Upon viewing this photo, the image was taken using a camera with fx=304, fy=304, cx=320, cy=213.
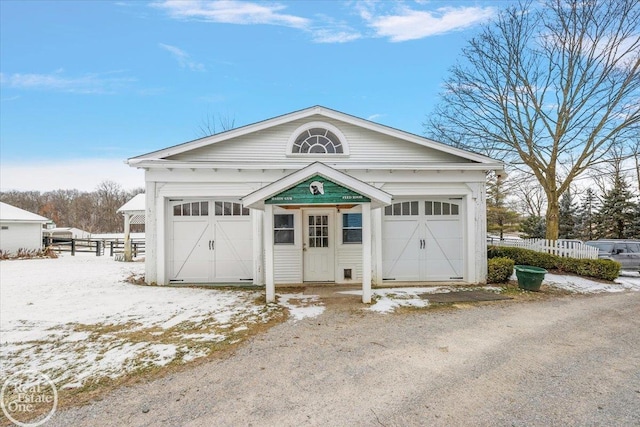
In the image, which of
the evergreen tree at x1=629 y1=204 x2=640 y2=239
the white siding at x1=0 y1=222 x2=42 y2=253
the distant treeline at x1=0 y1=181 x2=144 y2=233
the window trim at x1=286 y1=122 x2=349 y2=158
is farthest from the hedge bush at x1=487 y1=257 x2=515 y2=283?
the distant treeline at x1=0 y1=181 x2=144 y2=233

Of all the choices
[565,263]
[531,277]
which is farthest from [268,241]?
[565,263]

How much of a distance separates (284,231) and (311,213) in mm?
906

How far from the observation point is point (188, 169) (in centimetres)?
833

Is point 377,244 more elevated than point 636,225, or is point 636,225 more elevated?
point 636,225

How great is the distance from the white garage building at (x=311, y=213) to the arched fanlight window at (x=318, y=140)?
29 mm

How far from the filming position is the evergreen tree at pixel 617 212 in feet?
65.0

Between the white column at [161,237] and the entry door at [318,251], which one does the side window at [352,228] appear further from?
the white column at [161,237]

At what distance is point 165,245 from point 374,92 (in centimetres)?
1306

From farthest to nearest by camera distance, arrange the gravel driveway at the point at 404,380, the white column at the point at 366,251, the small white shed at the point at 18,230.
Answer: the small white shed at the point at 18,230, the white column at the point at 366,251, the gravel driveway at the point at 404,380

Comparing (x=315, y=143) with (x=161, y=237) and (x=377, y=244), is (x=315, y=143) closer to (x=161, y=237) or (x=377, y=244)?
(x=377, y=244)

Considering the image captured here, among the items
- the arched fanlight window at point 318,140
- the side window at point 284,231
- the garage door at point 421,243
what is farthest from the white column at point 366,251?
the arched fanlight window at point 318,140

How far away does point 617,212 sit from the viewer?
20.1 meters

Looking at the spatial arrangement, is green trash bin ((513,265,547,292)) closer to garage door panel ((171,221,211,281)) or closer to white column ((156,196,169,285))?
garage door panel ((171,221,211,281))

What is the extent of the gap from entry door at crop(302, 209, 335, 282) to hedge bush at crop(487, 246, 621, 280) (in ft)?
26.1
